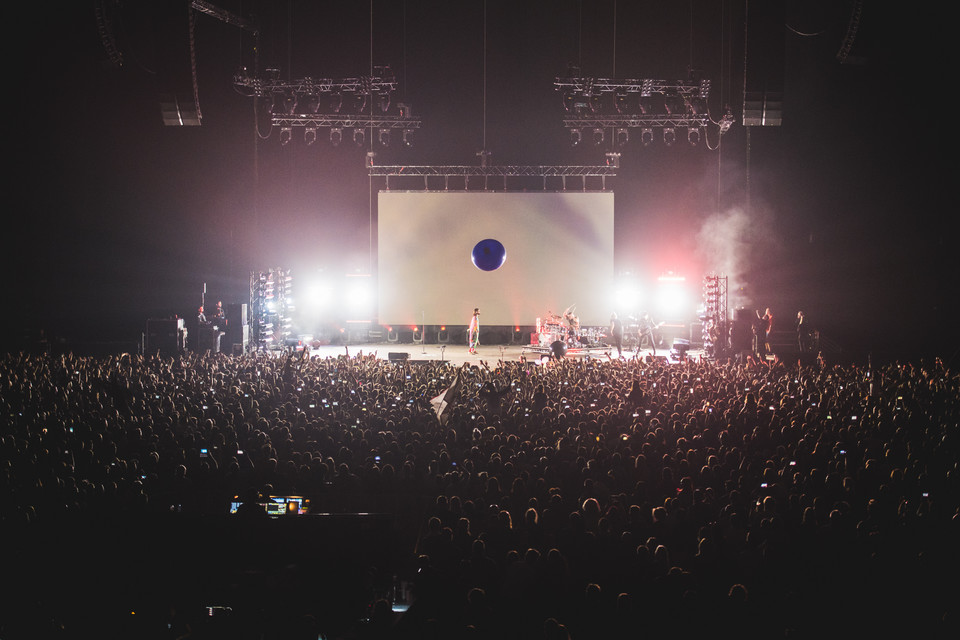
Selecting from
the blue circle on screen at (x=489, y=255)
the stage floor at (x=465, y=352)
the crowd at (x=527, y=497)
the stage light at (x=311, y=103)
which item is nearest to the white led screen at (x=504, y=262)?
Result: the blue circle on screen at (x=489, y=255)

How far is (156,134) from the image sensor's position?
2106 centimetres

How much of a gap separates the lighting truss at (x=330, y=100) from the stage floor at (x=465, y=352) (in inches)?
247

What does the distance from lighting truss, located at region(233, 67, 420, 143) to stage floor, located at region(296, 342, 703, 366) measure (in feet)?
20.6

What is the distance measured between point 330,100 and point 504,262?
299 inches

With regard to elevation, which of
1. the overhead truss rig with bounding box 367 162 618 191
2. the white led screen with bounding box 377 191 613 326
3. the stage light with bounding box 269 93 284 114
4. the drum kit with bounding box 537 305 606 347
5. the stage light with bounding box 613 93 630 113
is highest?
the stage light with bounding box 269 93 284 114

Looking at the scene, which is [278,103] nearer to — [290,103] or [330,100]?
[290,103]

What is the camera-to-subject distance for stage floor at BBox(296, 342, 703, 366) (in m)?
20.6

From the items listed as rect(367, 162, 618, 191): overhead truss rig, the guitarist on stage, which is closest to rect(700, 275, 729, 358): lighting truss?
the guitarist on stage

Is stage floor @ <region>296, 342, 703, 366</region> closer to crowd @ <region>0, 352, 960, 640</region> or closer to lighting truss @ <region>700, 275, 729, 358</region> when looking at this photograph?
lighting truss @ <region>700, 275, 729, 358</region>

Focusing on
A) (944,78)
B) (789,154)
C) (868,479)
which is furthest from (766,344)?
(868,479)

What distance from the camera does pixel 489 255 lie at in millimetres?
24375

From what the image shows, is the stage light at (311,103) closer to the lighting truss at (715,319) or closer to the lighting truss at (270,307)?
the lighting truss at (270,307)

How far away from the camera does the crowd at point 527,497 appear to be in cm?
429

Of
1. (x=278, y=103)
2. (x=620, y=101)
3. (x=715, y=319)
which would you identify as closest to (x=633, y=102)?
(x=620, y=101)
